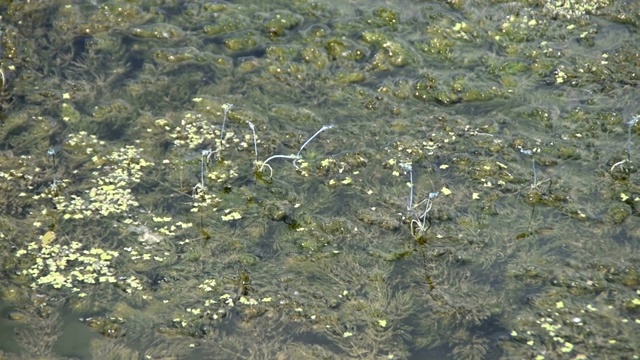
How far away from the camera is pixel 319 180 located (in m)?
5.30

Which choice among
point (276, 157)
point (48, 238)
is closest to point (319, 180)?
point (276, 157)

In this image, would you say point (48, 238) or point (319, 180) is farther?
point (319, 180)

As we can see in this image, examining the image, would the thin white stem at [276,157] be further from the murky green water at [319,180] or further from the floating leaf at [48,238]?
the floating leaf at [48,238]

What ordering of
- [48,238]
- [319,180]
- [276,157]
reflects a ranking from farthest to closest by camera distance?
1. [276,157]
2. [319,180]
3. [48,238]

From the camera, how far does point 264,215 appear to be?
16.7 ft

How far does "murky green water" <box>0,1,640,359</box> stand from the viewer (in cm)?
451

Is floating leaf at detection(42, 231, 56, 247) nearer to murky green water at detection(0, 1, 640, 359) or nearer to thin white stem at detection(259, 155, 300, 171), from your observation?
murky green water at detection(0, 1, 640, 359)

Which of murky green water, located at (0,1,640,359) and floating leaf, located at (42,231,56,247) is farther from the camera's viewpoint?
floating leaf, located at (42,231,56,247)

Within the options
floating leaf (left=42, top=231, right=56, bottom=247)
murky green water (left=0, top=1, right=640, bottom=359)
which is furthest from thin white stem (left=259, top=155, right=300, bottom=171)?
floating leaf (left=42, top=231, right=56, bottom=247)

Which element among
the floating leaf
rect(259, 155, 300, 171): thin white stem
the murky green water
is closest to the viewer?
the murky green water

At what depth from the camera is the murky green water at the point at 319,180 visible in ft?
14.8

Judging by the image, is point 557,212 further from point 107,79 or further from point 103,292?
point 107,79

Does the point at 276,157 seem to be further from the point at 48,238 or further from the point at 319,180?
the point at 48,238

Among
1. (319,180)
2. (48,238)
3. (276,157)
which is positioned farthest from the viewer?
(276,157)
